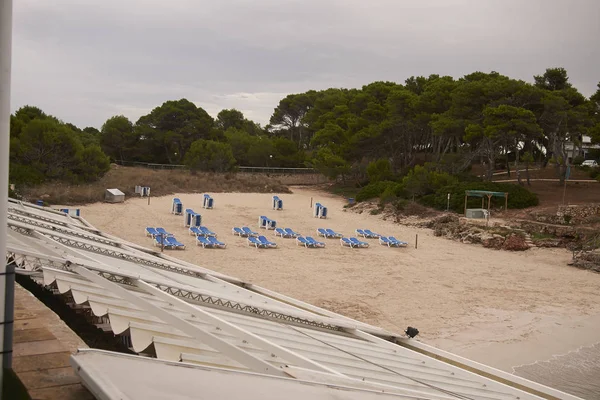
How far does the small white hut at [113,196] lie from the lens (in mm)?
28605

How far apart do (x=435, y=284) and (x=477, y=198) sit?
15.5 metres

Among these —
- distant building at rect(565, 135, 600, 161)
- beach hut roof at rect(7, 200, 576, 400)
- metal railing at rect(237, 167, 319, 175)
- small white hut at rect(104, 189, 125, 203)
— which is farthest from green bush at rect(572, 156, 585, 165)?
beach hut roof at rect(7, 200, 576, 400)

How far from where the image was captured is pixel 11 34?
2061 millimetres

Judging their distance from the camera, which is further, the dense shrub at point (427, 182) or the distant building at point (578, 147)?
the distant building at point (578, 147)

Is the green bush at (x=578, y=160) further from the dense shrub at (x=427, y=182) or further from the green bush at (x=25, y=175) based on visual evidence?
the green bush at (x=25, y=175)

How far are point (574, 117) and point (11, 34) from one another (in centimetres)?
3283

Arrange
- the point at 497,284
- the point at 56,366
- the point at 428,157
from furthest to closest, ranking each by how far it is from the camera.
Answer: the point at 428,157 < the point at 497,284 < the point at 56,366

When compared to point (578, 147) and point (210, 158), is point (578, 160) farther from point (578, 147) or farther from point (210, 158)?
point (210, 158)

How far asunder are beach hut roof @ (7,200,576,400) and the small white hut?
2128 cm

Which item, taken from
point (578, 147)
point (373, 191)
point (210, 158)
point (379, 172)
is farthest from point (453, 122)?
point (210, 158)

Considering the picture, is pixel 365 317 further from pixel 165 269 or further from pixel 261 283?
pixel 165 269

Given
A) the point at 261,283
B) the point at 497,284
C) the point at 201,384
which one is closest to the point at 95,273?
the point at 201,384

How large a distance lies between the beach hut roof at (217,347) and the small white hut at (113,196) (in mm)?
21281

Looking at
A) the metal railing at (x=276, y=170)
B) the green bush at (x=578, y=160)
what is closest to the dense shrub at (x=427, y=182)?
the green bush at (x=578, y=160)
